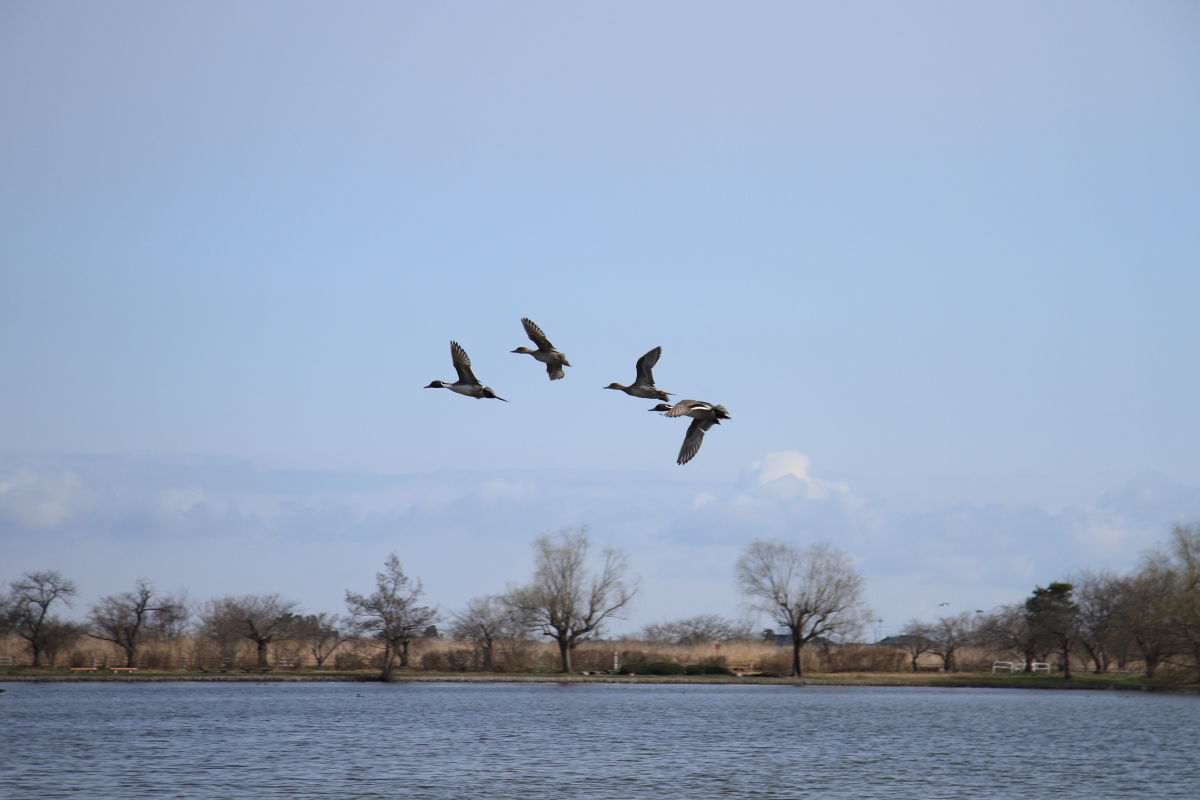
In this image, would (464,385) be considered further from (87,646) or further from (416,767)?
(87,646)

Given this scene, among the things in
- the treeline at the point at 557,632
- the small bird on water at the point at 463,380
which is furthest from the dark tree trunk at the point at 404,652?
Result: the small bird on water at the point at 463,380

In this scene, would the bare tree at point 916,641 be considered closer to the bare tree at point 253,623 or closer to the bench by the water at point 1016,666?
the bench by the water at point 1016,666

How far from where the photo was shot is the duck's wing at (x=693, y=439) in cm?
2164

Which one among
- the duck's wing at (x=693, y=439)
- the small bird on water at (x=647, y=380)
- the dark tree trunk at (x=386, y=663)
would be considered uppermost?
the small bird on water at (x=647, y=380)

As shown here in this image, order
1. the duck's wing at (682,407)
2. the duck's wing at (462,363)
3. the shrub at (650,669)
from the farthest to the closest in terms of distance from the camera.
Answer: the shrub at (650,669) → the duck's wing at (462,363) → the duck's wing at (682,407)

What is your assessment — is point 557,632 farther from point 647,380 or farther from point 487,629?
point 647,380

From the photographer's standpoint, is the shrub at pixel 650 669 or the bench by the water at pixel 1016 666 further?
the bench by the water at pixel 1016 666

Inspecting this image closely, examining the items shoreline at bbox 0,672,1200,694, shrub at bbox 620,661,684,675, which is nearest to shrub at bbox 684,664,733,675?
shoreline at bbox 0,672,1200,694

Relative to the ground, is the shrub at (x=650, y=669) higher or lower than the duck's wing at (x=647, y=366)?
lower

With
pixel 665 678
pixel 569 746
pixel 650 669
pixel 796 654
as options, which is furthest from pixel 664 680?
pixel 569 746

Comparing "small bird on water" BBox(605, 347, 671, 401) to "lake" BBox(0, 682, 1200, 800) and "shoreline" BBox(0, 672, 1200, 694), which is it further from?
"shoreline" BBox(0, 672, 1200, 694)

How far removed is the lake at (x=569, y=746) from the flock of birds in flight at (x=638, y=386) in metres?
14.0

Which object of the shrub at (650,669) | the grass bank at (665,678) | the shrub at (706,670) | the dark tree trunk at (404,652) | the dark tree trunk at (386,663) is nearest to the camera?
the grass bank at (665,678)

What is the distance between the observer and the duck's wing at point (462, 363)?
73.6ft
